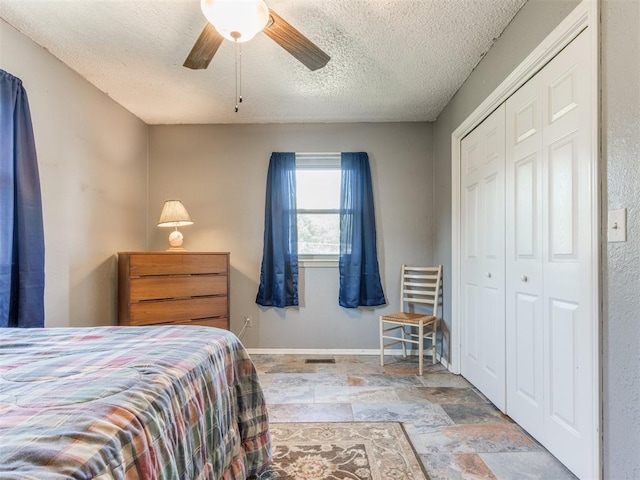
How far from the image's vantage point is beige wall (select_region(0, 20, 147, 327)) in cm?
229

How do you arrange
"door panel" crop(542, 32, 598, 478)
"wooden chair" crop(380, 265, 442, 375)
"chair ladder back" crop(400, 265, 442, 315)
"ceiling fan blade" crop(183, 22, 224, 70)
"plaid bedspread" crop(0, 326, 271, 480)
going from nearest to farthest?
"plaid bedspread" crop(0, 326, 271, 480) < "door panel" crop(542, 32, 598, 478) < "ceiling fan blade" crop(183, 22, 224, 70) < "wooden chair" crop(380, 265, 442, 375) < "chair ladder back" crop(400, 265, 442, 315)

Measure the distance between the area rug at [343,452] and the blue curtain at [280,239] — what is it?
1.59 metres

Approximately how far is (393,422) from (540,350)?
92 centimetres

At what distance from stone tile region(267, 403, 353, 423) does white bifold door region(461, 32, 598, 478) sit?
1010mm

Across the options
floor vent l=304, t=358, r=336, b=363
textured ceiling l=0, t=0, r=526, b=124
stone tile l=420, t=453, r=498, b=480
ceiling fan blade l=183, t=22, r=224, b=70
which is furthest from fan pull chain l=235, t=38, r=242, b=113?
floor vent l=304, t=358, r=336, b=363

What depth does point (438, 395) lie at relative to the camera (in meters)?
2.49

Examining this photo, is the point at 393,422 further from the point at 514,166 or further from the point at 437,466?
the point at 514,166

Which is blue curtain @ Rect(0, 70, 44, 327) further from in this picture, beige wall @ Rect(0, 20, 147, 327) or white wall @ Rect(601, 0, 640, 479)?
white wall @ Rect(601, 0, 640, 479)

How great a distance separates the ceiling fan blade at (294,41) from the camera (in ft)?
5.46

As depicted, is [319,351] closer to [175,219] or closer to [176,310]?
[176,310]

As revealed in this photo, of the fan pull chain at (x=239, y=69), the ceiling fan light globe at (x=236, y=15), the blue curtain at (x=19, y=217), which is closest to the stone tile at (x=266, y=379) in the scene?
the blue curtain at (x=19, y=217)

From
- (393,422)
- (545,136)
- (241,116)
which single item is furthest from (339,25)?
(393,422)

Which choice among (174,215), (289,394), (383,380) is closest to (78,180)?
(174,215)

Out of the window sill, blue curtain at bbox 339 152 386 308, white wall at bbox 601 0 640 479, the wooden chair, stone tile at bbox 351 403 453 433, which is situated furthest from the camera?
the window sill
